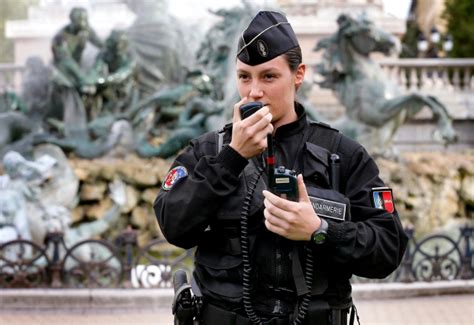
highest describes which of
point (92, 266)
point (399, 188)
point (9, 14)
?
point (9, 14)

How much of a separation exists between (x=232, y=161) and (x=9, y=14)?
937 inches

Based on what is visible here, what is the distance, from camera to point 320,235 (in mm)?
2611

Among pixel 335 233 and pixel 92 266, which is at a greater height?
pixel 335 233

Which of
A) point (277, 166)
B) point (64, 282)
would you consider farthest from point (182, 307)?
point (64, 282)

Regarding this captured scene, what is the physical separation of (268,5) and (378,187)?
14.6 metres

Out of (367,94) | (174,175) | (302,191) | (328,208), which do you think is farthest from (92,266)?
(367,94)

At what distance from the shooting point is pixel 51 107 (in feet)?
52.6

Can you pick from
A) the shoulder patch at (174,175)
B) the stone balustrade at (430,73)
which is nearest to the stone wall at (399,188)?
the stone balustrade at (430,73)

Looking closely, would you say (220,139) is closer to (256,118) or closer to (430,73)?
(256,118)

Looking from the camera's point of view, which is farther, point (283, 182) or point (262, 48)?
point (262, 48)

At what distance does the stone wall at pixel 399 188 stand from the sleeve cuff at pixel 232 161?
9.68 metres

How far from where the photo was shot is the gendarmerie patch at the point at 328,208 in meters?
2.67

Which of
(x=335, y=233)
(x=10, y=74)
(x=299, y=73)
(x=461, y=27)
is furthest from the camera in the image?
(x=461, y=27)

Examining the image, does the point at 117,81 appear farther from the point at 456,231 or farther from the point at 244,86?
→ the point at 244,86
